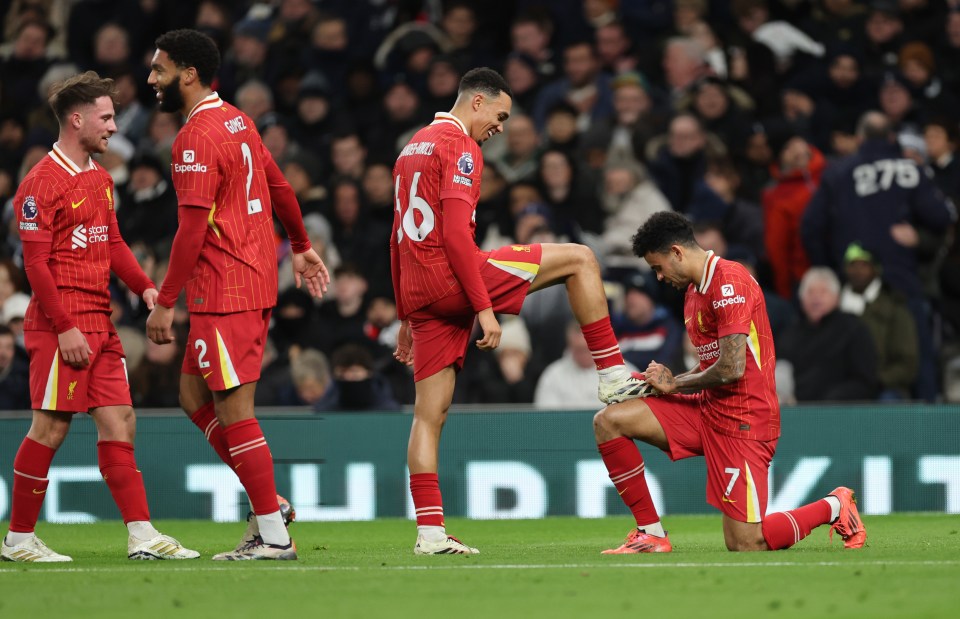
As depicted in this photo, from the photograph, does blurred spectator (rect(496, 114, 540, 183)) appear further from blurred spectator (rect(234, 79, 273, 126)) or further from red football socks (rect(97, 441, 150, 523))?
red football socks (rect(97, 441, 150, 523))

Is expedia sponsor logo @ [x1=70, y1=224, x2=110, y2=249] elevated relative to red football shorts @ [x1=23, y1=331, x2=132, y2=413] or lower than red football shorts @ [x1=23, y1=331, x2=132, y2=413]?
elevated

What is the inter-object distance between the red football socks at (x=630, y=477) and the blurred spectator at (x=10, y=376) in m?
6.35

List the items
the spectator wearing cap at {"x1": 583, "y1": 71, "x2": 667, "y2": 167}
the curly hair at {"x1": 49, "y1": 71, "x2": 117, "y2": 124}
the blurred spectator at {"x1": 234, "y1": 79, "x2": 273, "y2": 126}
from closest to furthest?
1. the curly hair at {"x1": 49, "y1": 71, "x2": 117, "y2": 124}
2. the spectator wearing cap at {"x1": 583, "y1": 71, "x2": 667, "y2": 167}
3. the blurred spectator at {"x1": 234, "y1": 79, "x2": 273, "y2": 126}

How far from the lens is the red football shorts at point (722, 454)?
7.38m

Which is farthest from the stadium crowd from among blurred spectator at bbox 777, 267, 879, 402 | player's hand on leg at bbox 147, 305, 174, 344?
player's hand on leg at bbox 147, 305, 174, 344

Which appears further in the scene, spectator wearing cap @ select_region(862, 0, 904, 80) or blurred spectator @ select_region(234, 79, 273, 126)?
blurred spectator @ select_region(234, 79, 273, 126)

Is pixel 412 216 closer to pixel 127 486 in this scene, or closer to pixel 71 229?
pixel 71 229

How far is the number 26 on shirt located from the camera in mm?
7289

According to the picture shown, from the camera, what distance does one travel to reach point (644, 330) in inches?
475

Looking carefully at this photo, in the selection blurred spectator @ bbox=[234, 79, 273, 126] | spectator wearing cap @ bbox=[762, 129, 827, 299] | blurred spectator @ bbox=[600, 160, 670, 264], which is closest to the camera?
spectator wearing cap @ bbox=[762, 129, 827, 299]

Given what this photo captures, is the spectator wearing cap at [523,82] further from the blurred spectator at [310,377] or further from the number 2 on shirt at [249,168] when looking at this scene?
the number 2 on shirt at [249,168]

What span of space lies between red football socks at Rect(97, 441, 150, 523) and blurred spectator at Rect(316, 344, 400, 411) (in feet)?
14.3

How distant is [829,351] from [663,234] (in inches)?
189

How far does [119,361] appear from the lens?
753 centimetres
